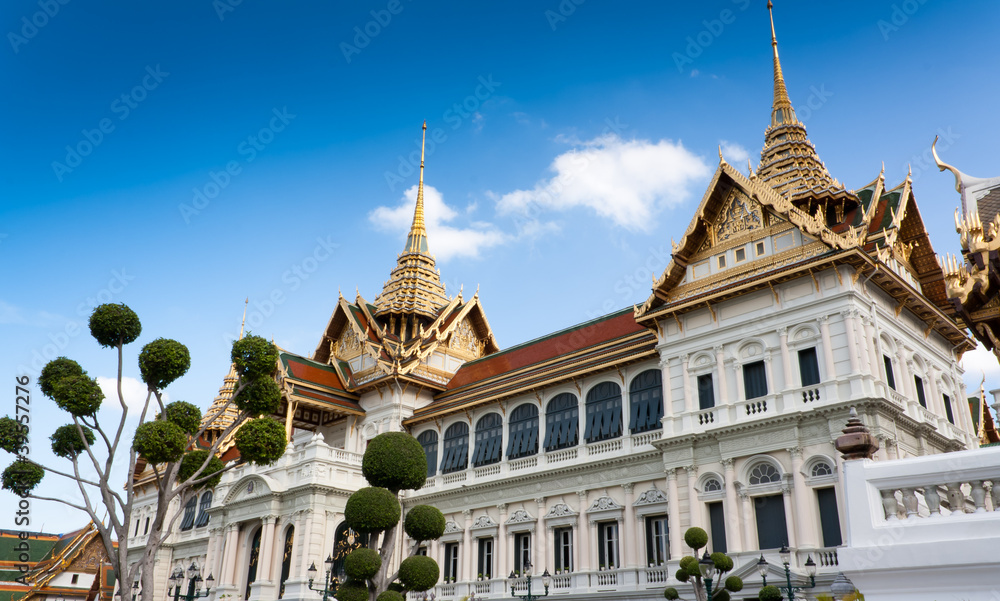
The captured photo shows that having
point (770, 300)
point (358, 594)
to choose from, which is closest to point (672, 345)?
point (770, 300)

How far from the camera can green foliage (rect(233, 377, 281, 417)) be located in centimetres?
2203

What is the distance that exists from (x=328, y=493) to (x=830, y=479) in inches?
784

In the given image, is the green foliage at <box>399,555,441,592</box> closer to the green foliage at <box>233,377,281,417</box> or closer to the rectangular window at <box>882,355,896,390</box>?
the green foliage at <box>233,377,281,417</box>

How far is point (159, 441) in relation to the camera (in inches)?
766

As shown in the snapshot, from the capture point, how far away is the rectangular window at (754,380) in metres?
23.3

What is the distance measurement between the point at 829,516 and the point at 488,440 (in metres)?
14.3

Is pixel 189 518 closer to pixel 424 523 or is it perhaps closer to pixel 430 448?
pixel 430 448

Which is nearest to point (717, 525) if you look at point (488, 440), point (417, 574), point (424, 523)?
point (424, 523)

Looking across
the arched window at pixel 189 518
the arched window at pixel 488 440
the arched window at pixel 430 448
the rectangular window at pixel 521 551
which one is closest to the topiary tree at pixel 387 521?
the rectangular window at pixel 521 551

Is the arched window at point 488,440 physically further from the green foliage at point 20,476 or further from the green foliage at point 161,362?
the green foliage at point 20,476

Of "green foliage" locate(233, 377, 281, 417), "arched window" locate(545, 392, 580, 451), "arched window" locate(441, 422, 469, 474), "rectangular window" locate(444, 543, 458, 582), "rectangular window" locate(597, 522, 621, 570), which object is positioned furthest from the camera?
"arched window" locate(441, 422, 469, 474)

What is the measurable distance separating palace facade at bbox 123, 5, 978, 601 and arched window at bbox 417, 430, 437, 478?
14.9 inches

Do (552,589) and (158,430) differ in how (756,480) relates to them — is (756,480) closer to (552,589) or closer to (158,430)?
(552,589)

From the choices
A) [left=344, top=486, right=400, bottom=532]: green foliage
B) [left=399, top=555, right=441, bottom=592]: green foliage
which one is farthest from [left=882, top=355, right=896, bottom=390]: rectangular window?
[left=344, top=486, right=400, bottom=532]: green foliage
